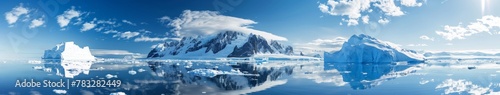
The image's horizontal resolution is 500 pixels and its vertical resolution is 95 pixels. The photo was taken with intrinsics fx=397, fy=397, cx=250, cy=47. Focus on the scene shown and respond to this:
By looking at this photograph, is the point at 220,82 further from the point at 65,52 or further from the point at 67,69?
the point at 65,52

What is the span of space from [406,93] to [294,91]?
586 centimetres

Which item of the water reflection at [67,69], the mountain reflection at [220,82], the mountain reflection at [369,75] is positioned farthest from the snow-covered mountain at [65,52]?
the mountain reflection at [220,82]

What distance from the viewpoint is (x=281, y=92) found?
20516 millimetres

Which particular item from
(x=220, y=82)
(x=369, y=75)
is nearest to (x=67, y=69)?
(x=220, y=82)

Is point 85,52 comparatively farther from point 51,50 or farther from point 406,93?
point 406,93

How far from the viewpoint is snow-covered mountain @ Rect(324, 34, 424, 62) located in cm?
8019

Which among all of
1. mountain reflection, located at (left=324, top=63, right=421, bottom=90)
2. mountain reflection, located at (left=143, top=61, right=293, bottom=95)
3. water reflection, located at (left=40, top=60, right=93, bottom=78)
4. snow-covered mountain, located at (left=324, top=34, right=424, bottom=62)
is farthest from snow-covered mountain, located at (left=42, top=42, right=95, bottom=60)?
mountain reflection, located at (left=143, top=61, right=293, bottom=95)

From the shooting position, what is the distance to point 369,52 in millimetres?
80312

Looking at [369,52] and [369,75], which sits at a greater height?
[369,52]

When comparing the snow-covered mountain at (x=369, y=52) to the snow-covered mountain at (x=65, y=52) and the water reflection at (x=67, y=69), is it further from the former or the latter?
the snow-covered mountain at (x=65, y=52)

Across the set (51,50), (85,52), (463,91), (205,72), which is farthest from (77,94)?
(85,52)

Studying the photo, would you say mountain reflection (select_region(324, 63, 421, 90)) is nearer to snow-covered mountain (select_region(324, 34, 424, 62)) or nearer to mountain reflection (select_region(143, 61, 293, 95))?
mountain reflection (select_region(143, 61, 293, 95))

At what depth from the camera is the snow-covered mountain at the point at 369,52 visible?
8019 centimetres

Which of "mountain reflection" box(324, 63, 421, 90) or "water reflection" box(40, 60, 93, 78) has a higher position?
"water reflection" box(40, 60, 93, 78)
